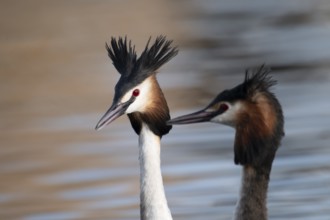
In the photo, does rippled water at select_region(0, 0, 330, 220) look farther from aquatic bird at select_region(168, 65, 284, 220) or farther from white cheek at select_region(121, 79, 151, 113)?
aquatic bird at select_region(168, 65, 284, 220)

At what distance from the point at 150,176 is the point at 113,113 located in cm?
59

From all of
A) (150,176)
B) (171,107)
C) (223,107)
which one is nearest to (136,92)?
(150,176)

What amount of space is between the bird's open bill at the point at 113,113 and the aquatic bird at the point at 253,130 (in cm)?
95

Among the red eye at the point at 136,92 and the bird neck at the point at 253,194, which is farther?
the red eye at the point at 136,92

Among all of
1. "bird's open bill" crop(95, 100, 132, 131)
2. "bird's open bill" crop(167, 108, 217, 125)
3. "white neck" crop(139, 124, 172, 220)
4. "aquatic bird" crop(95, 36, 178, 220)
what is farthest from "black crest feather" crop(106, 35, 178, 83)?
"bird's open bill" crop(167, 108, 217, 125)

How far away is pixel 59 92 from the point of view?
18.3m

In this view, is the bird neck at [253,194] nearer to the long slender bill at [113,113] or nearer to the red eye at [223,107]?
the red eye at [223,107]

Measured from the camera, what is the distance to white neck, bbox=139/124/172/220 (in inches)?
A: 438

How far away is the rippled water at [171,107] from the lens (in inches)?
551

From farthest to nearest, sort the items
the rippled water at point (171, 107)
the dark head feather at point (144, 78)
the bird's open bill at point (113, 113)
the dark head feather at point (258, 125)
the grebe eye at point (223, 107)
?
1. the rippled water at point (171, 107)
2. the dark head feather at point (144, 78)
3. the bird's open bill at point (113, 113)
4. the grebe eye at point (223, 107)
5. the dark head feather at point (258, 125)

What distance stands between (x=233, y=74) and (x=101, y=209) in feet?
16.0

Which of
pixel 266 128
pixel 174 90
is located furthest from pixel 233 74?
pixel 266 128

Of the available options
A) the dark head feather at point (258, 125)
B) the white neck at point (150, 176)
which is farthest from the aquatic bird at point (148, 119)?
the dark head feather at point (258, 125)

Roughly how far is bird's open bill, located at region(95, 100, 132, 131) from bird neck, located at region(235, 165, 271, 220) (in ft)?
3.94
